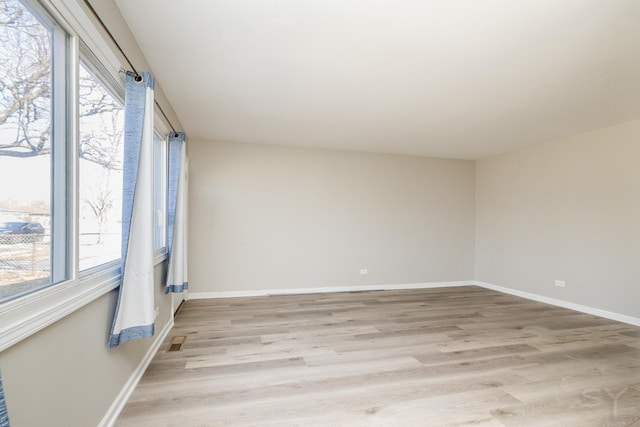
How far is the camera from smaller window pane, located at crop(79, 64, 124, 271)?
1.56m

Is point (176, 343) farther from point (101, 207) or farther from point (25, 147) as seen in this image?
point (25, 147)

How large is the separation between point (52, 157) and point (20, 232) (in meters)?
0.37

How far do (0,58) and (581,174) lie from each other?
565 cm

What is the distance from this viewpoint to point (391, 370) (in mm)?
2387

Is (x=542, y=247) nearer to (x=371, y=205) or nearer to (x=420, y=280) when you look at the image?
(x=420, y=280)

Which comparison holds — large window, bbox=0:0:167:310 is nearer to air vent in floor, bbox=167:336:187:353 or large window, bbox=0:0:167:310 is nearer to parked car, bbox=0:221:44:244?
parked car, bbox=0:221:44:244

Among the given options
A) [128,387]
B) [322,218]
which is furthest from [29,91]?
[322,218]

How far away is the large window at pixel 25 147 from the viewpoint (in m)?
0.99

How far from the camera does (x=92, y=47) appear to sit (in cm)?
150

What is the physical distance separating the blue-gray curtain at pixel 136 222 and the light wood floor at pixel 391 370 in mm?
594

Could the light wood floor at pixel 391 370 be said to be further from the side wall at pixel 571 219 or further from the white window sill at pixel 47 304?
the white window sill at pixel 47 304

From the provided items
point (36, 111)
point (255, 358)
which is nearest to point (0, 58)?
point (36, 111)

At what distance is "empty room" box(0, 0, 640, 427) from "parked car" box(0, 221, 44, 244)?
0.01 meters

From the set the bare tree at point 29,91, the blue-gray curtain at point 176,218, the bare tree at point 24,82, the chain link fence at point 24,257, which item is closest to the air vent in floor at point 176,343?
the blue-gray curtain at point 176,218
